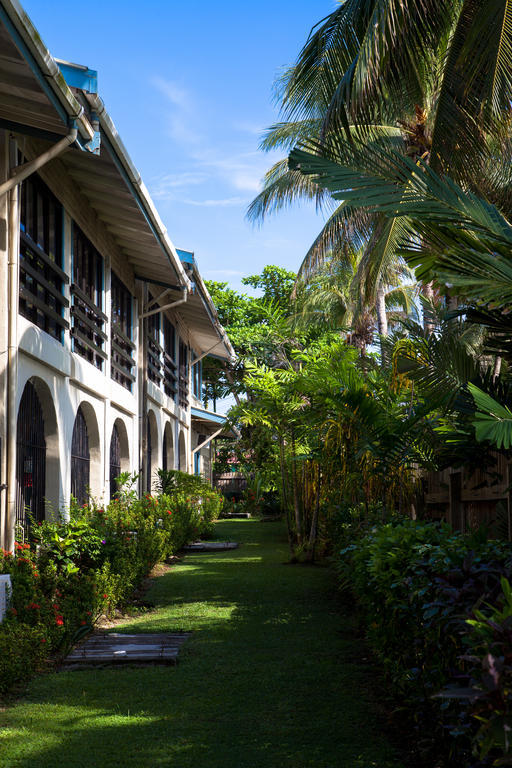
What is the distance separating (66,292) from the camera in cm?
961

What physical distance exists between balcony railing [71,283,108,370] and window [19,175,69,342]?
51cm

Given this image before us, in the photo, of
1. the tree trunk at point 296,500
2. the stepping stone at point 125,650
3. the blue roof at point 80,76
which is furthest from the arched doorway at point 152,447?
→ the blue roof at point 80,76

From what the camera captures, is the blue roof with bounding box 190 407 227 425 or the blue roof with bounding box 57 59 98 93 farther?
the blue roof with bounding box 190 407 227 425

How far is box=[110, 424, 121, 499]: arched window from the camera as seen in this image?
13.1 metres

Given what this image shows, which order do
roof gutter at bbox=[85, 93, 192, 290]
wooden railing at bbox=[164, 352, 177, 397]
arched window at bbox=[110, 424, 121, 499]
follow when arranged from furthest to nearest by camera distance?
wooden railing at bbox=[164, 352, 177, 397]
arched window at bbox=[110, 424, 121, 499]
roof gutter at bbox=[85, 93, 192, 290]

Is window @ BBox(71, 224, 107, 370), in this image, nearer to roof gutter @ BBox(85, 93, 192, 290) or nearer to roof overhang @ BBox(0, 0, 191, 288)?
roof overhang @ BBox(0, 0, 191, 288)

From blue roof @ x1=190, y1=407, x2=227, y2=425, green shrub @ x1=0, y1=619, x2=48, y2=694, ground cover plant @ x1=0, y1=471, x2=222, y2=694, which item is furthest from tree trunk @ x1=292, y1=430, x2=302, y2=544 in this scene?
blue roof @ x1=190, y1=407, x2=227, y2=425

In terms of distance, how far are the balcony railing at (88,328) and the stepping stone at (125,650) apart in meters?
4.16

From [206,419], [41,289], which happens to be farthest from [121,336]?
[206,419]

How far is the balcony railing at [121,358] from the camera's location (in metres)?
12.6

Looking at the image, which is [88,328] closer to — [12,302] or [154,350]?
[12,302]

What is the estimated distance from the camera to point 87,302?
10492 mm

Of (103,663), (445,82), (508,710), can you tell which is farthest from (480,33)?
(508,710)

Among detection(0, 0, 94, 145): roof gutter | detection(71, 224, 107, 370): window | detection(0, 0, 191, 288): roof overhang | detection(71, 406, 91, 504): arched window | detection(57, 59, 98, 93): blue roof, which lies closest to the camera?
detection(0, 0, 94, 145): roof gutter
